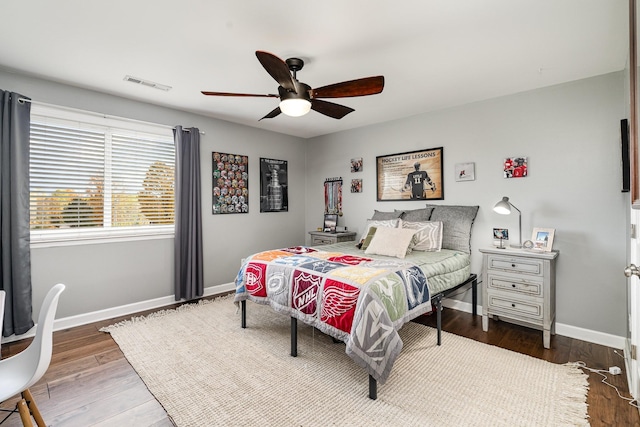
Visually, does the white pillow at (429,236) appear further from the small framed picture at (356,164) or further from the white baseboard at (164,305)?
the small framed picture at (356,164)

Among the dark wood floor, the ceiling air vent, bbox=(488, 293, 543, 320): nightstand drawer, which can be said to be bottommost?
the dark wood floor

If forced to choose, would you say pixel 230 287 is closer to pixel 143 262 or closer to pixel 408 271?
pixel 143 262

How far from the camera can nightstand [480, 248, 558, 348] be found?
274cm

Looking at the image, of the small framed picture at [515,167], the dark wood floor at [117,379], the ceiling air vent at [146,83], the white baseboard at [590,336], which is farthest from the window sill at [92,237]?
the white baseboard at [590,336]

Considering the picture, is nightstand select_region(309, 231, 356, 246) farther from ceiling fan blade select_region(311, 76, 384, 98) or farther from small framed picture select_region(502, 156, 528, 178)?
ceiling fan blade select_region(311, 76, 384, 98)

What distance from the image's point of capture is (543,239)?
303cm

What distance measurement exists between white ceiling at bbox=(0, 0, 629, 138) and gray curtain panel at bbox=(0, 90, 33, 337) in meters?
0.46

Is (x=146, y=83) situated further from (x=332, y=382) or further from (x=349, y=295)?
(x=332, y=382)

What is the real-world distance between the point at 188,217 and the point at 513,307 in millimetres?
3807

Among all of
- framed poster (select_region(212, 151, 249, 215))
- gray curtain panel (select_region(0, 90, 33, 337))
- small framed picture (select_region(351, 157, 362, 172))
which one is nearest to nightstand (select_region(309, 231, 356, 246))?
small framed picture (select_region(351, 157, 362, 172))

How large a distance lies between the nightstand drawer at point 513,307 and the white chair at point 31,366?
3424mm

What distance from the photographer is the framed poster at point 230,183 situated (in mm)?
4355

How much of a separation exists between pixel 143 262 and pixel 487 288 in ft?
12.8

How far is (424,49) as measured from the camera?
2434 mm
